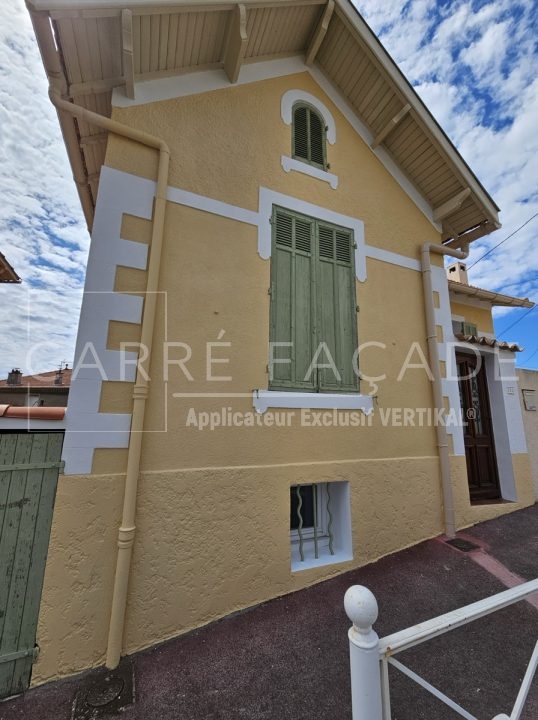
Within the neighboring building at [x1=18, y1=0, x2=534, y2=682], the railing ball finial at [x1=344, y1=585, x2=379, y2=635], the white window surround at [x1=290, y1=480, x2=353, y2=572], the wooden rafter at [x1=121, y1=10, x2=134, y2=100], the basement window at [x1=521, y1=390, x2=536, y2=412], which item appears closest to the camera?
the railing ball finial at [x1=344, y1=585, x2=379, y2=635]

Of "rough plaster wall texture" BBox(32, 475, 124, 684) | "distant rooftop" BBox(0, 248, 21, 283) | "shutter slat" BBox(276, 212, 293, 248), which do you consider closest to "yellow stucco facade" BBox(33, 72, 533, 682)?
"rough plaster wall texture" BBox(32, 475, 124, 684)

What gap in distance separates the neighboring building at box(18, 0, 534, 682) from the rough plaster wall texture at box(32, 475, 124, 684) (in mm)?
15

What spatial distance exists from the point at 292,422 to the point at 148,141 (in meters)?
3.28

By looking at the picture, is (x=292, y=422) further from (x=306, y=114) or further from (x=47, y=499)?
(x=306, y=114)

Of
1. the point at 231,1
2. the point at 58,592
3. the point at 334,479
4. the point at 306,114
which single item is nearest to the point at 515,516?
the point at 334,479

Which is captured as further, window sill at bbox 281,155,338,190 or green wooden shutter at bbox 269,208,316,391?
window sill at bbox 281,155,338,190

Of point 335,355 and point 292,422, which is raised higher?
point 335,355

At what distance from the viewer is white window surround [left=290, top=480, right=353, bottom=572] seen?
3.94m

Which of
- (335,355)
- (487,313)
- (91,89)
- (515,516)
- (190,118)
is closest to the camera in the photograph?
(91,89)

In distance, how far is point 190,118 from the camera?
394 cm

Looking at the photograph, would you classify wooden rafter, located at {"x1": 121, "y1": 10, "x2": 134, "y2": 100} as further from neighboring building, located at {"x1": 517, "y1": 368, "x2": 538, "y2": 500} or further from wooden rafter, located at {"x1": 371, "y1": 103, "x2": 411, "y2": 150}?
neighboring building, located at {"x1": 517, "y1": 368, "x2": 538, "y2": 500}

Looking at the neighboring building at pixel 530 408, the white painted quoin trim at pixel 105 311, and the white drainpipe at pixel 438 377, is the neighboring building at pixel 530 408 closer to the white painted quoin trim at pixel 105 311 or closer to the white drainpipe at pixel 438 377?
the white drainpipe at pixel 438 377

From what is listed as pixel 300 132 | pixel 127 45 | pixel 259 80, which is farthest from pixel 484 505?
pixel 127 45

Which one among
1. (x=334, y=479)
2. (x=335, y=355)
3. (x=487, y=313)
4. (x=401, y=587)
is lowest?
(x=401, y=587)
